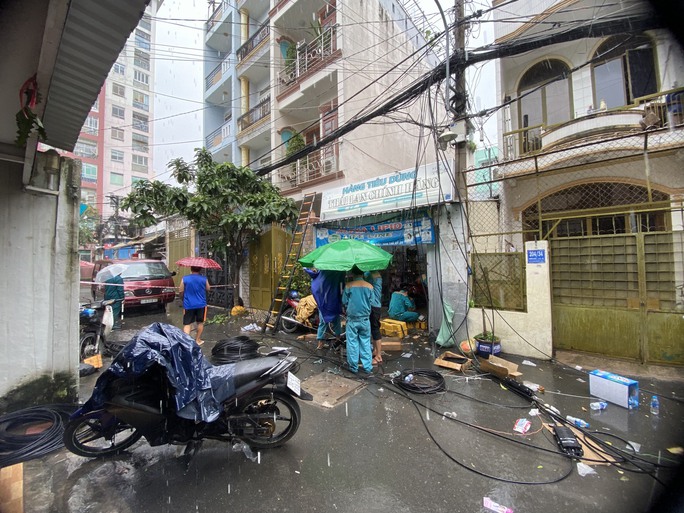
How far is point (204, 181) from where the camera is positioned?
9.12 m

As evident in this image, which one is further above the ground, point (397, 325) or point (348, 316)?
point (348, 316)

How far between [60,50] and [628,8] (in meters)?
7.27

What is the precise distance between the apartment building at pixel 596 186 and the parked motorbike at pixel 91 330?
7.41 meters

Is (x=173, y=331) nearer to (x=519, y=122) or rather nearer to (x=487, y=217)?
(x=487, y=217)

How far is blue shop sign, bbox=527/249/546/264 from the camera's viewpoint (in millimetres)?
5199

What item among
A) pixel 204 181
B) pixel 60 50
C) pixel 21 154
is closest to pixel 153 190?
pixel 204 181

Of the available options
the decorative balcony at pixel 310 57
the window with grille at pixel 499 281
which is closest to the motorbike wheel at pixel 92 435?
the window with grille at pixel 499 281

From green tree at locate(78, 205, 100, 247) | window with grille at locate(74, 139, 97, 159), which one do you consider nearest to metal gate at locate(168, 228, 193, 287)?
green tree at locate(78, 205, 100, 247)

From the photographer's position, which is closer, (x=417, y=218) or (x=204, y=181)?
(x=417, y=218)

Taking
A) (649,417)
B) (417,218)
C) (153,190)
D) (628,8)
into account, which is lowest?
(649,417)

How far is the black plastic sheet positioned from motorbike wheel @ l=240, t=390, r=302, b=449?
36 centimetres

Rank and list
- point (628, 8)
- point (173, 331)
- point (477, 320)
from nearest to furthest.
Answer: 1. point (173, 331)
2. point (628, 8)
3. point (477, 320)

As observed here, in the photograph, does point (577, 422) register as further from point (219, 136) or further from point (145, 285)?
point (219, 136)

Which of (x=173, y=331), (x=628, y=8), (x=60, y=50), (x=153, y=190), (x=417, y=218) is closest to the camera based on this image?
(x=60, y=50)
